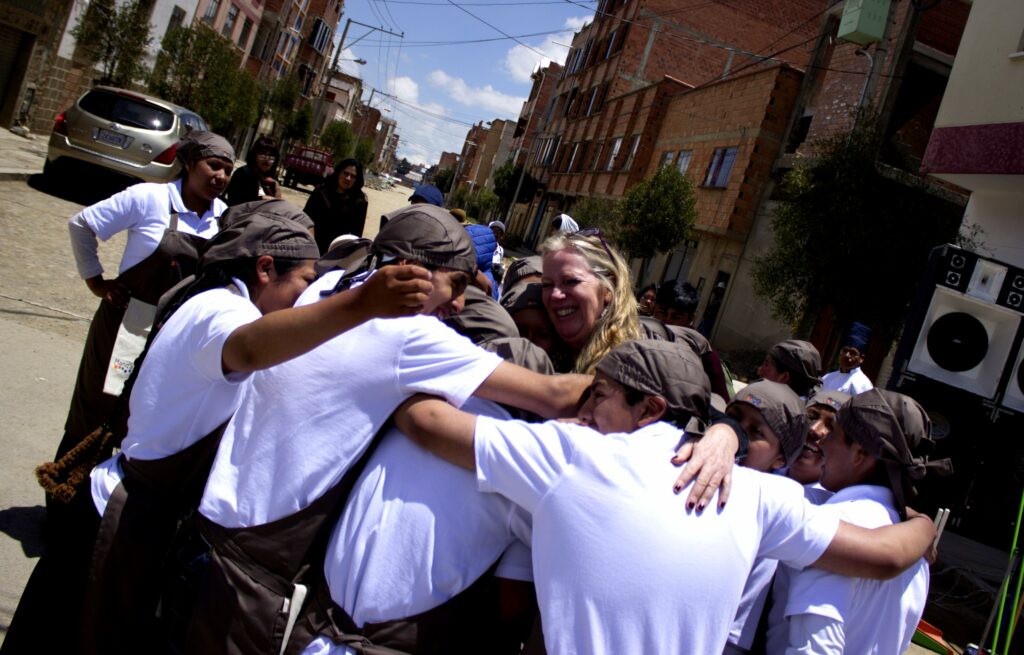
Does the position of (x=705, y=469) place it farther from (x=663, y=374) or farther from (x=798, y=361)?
(x=798, y=361)

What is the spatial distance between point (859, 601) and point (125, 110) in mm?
13162

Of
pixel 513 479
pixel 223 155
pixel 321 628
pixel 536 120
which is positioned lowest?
pixel 321 628

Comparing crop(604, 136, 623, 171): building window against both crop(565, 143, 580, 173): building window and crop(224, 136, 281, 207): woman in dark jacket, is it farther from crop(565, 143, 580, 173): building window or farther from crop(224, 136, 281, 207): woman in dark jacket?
crop(224, 136, 281, 207): woman in dark jacket

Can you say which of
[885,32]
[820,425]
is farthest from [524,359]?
[885,32]

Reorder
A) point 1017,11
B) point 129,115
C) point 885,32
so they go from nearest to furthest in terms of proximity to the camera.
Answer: point 1017,11 < point 129,115 < point 885,32

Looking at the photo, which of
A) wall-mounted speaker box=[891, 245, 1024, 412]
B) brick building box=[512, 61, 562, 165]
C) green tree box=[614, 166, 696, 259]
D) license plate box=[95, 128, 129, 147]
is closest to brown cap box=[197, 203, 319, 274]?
wall-mounted speaker box=[891, 245, 1024, 412]

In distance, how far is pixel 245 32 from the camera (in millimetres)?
45562

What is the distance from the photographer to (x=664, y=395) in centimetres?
199

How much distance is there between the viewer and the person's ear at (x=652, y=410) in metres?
1.99

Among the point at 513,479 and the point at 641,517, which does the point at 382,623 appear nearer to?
the point at 513,479

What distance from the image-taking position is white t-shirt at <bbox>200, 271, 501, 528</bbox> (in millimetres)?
1972

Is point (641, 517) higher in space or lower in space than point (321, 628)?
higher

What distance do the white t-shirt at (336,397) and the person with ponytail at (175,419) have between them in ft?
0.60

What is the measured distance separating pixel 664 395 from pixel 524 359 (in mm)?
448
